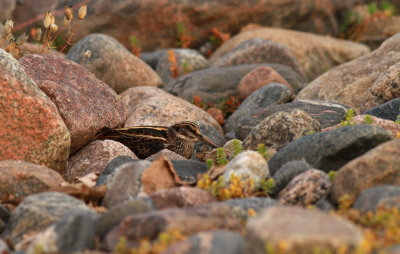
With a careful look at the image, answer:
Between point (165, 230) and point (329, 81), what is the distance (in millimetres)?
6987

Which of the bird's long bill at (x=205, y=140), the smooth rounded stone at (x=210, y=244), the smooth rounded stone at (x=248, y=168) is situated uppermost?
the smooth rounded stone at (x=210, y=244)

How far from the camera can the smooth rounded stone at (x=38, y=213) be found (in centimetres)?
482

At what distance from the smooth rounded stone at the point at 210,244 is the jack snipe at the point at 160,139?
4322 mm

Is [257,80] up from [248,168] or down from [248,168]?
down

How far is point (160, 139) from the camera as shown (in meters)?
8.30

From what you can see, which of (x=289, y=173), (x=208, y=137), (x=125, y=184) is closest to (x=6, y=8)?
(x=208, y=137)

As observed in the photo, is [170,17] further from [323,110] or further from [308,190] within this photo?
[308,190]

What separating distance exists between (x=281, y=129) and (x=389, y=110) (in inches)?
71.5

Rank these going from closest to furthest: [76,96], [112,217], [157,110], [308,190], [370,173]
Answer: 1. [112,217]
2. [370,173]
3. [308,190]
4. [76,96]
5. [157,110]

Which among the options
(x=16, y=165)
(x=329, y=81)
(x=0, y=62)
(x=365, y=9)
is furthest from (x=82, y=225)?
(x=365, y=9)

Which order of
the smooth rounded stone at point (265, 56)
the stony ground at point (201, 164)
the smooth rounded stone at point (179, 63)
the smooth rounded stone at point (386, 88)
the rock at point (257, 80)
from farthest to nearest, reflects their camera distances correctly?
1. the smooth rounded stone at point (179, 63)
2. the smooth rounded stone at point (265, 56)
3. the rock at point (257, 80)
4. the smooth rounded stone at point (386, 88)
5. the stony ground at point (201, 164)

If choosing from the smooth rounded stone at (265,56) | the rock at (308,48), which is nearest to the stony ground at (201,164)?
the smooth rounded stone at (265,56)

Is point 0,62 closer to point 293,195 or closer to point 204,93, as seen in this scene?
point 293,195

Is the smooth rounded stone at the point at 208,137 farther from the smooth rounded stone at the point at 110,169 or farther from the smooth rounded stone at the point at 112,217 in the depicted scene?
the smooth rounded stone at the point at 112,217
